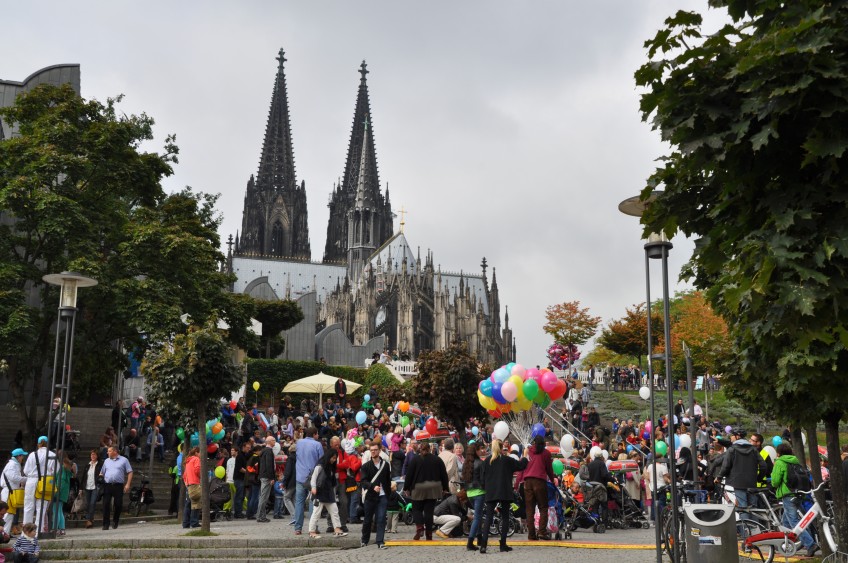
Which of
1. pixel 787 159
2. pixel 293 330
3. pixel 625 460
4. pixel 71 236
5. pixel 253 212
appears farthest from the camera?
pixel 253 212

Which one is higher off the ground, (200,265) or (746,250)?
(200,265)

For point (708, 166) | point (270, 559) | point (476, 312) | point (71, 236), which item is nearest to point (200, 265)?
point (71, 236)

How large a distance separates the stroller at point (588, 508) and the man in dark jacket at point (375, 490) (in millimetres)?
3179

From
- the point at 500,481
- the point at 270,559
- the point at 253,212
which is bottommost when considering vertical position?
the point at 270,559

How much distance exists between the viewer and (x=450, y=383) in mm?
20359

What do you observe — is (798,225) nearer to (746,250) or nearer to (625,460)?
(746,250)

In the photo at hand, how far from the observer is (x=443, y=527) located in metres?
12.4

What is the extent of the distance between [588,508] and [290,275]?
7986 cm

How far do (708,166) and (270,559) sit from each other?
8031mm

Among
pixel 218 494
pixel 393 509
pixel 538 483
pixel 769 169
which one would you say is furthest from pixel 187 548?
pixel 769 169

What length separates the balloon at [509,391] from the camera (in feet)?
59.0

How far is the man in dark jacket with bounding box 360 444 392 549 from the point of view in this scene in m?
11.7

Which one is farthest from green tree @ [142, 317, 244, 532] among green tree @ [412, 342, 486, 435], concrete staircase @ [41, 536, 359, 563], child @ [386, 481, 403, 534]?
green tree @ [412, 342, 486, 435]

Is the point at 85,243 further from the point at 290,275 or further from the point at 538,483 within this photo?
the point at 290,275
